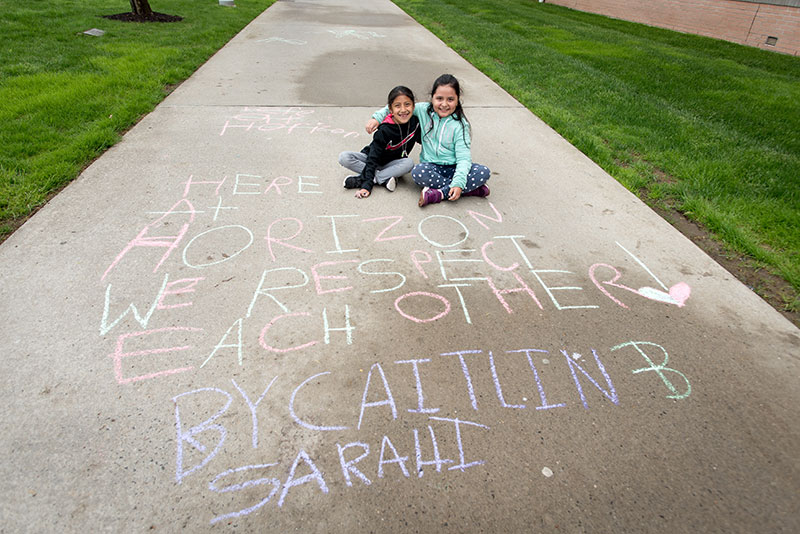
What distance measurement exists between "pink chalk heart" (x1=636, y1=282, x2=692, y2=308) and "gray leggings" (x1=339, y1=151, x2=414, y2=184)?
6.63ft

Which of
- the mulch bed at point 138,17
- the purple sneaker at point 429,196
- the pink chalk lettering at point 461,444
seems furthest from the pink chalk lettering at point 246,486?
the mulch bed at point 138,17

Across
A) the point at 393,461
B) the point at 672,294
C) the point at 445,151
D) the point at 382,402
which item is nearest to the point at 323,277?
the point at 382,402

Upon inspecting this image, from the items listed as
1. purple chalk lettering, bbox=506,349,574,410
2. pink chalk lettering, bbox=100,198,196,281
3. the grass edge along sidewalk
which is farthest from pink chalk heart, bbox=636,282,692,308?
pink chalk lettering, bbox=100,198,196,281

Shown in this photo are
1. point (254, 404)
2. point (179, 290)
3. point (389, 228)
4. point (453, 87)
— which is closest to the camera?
point (254, 404)

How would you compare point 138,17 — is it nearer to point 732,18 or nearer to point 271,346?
point 271,346

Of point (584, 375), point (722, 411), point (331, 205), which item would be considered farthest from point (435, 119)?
point (722, 411)

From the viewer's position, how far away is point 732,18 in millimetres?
11969

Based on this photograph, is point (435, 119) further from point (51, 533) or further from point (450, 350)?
point (51, 533)

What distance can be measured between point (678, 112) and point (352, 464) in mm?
6145

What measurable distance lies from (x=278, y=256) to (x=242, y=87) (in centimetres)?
417

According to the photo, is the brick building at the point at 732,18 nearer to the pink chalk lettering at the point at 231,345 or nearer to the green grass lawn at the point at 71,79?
the green grass lawn at the point at 71,79

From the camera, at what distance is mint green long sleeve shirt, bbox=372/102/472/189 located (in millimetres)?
3504

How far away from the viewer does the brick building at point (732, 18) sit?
35.2ft

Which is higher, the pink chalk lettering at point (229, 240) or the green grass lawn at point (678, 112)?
the green grass lawn at point (678, 112)
